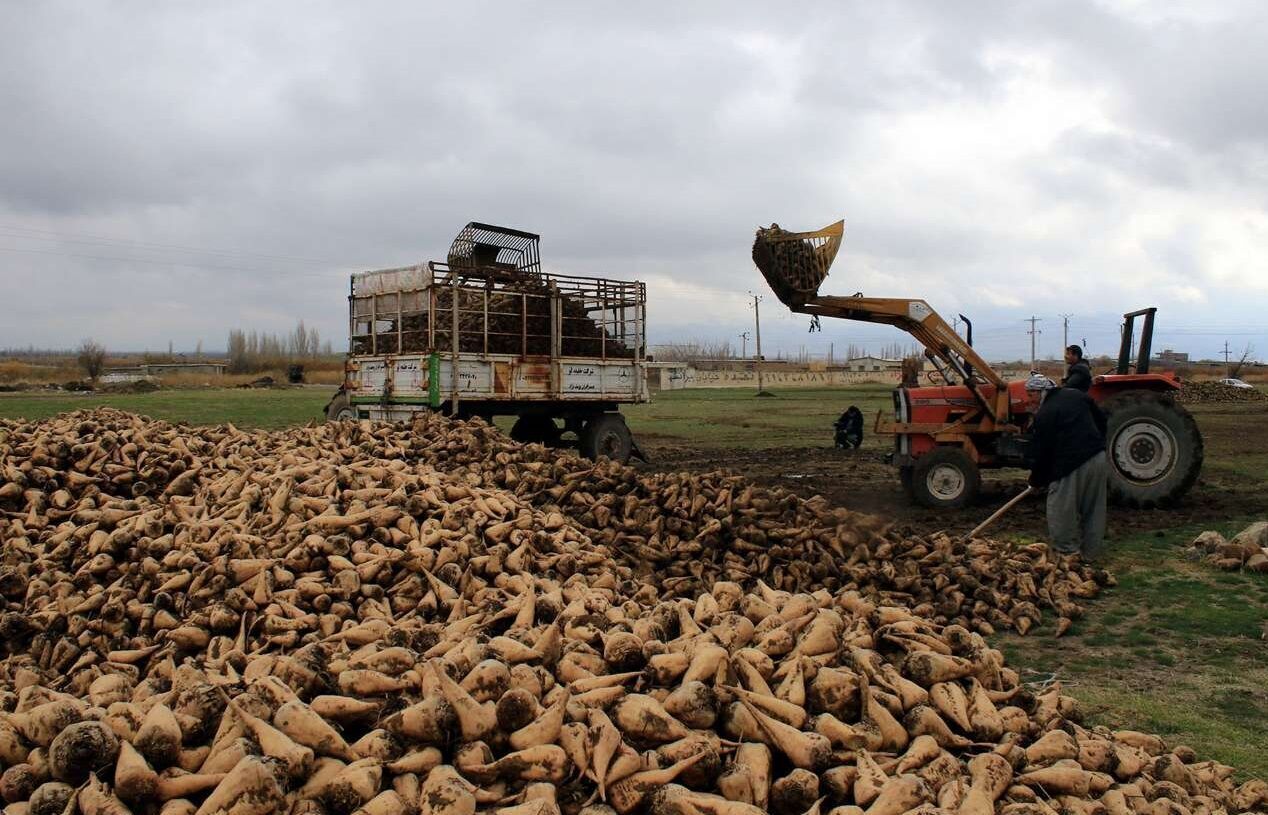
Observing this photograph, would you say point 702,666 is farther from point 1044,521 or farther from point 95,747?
point 1044,521

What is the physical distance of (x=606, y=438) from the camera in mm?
14625

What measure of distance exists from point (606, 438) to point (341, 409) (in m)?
4.19

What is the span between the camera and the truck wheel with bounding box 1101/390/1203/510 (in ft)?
34.9

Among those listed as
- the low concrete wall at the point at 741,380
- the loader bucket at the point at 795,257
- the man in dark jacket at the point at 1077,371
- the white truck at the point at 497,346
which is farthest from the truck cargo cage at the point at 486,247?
the low concrete wall at the point at 741,380

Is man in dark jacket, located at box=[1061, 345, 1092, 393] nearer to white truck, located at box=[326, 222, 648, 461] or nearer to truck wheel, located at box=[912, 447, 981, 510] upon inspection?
truck wheel, located at box=[912, 447, 981, 510]

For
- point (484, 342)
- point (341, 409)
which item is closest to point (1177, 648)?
point (484, 342)

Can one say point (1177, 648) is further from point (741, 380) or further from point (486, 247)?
point (741, 380)

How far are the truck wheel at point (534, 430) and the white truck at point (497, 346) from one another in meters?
0.02

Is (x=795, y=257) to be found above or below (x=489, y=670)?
above

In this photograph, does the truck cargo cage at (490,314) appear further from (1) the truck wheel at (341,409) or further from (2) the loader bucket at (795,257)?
(2) the loader bucket at (795,257)

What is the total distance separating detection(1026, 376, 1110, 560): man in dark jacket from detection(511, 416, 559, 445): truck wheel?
8.33 meters

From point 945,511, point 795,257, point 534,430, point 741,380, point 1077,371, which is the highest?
point 795,257

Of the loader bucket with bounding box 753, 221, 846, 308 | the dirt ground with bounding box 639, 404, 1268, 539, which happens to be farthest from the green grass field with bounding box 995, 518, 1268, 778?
the loader bucket with bounding box 753, 221, 846, 308


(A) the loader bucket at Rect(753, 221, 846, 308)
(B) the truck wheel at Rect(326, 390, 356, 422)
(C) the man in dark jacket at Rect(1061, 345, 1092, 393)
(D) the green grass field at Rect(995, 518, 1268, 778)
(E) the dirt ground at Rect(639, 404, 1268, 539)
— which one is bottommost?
(D) the green grass field at Rect(995, 518, 1268, 778)
